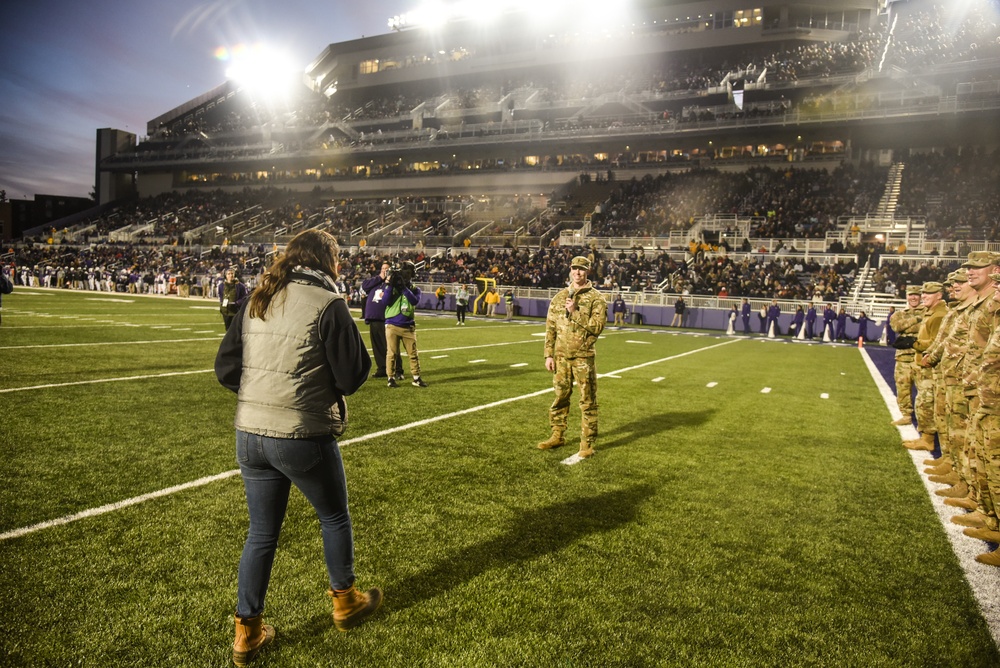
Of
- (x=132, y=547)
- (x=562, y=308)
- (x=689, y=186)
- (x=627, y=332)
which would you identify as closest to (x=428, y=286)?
(x=627, y=332)

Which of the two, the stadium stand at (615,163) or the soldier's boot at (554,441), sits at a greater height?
the stadium stand at (615,163)

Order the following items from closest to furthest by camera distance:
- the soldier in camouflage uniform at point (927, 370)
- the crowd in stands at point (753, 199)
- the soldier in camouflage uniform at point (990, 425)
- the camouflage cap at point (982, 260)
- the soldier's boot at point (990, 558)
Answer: the soldier's boot at point (990, 558) → the soldier in camouflage uniform at point (990, 425) → the camouflage cap at point (982, 260) → the soldier in camouflage uniform at point (927, 370) → the crowd in stands at point (753, 199)

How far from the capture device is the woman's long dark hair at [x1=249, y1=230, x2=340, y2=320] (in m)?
2.88

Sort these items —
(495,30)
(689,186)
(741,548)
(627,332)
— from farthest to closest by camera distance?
(495,30) < (689,186) < (627,332) < (741,548)

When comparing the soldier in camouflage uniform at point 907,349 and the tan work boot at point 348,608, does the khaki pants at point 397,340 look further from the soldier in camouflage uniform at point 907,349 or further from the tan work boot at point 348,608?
the soldier in camouflage uniform at point 907,349

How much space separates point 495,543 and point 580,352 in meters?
2.84

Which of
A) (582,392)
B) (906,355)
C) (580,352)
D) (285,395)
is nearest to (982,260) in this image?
(580,352)

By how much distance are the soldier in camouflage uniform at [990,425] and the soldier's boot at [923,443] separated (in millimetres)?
2905

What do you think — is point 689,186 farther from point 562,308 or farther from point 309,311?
point 309,311

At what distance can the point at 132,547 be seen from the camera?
3.88 meters

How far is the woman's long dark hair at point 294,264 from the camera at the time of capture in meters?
2.88

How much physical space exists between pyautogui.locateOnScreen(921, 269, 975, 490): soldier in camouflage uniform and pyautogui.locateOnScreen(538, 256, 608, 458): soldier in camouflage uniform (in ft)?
11.0

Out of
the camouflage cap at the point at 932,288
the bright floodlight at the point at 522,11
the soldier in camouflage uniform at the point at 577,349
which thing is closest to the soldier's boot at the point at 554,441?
the soldier in camouflage uniform at the point at 577,349

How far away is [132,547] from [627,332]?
2296 cm
